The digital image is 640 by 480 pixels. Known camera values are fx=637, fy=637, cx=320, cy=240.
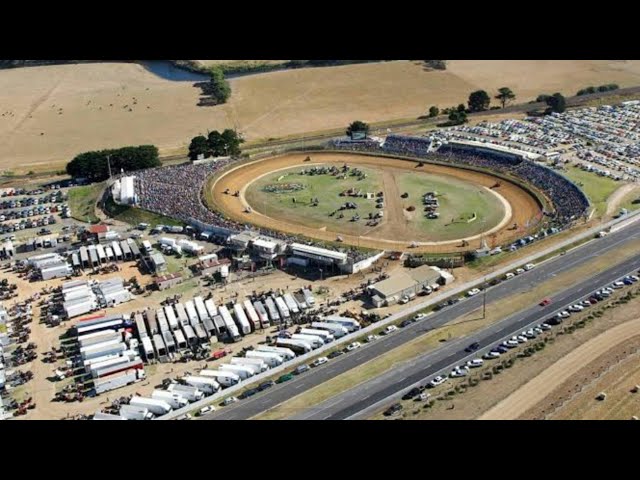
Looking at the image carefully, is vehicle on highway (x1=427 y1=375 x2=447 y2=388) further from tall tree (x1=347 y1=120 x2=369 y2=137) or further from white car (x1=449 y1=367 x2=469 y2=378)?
tall tree (x1=347 y1=120 x2=369 y2=137)

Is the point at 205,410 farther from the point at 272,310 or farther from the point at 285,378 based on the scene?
the point at 272,310

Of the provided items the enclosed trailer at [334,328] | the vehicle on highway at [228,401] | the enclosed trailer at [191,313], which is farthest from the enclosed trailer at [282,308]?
the vehicle on highway at [228,401]

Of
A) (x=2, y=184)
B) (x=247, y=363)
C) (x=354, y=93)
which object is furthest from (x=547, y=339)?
(x=354, y=93)

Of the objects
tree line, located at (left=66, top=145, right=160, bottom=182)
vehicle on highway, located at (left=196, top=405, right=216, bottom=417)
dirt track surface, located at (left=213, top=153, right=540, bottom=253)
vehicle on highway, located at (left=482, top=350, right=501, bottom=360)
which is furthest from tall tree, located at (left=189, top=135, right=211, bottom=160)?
vehicle on highway, located at (left=482, top=350, right=501, bottom=360)

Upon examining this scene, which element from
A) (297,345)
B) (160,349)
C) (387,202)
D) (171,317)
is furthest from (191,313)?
(387,202)

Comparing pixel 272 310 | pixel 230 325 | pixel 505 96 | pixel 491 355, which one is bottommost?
pixel 491 355

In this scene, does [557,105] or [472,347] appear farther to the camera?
[557,105]
